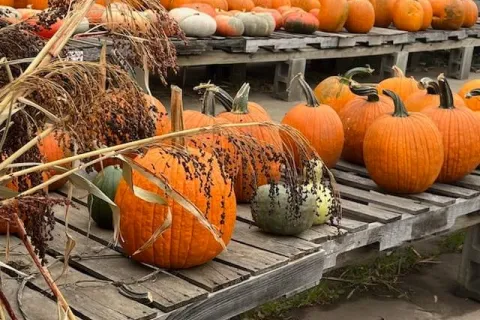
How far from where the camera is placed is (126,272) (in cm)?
232

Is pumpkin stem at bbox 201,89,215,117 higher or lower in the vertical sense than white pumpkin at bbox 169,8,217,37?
higher

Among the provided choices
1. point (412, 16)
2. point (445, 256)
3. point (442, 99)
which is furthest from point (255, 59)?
point (442, 99)

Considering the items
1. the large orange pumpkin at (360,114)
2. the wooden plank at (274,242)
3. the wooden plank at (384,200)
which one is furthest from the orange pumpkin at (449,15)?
the wooden plank at (274,242)

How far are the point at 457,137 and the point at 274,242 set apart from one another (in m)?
1.22

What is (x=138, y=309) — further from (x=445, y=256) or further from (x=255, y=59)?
(x=255, y=59)

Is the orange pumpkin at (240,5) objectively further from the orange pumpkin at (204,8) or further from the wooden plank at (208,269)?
the wooden plank at (208,269)

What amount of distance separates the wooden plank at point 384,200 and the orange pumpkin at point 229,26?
3953 millimetres

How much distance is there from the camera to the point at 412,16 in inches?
341

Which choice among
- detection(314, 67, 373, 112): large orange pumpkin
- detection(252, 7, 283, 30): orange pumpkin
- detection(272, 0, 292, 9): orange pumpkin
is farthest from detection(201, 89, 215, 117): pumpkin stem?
detection(272, 0, 292, 9): orange pumpkin

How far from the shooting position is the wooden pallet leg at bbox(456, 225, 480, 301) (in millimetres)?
3934

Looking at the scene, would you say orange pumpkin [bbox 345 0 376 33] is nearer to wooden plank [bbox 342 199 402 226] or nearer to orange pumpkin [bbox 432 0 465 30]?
orange pumpkin [bbox 432 0 465 30]

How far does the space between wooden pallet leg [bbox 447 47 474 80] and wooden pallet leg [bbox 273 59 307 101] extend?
2819 millimetres

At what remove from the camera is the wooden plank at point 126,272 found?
215 cm

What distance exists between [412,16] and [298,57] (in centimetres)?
165
